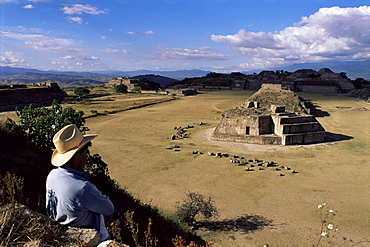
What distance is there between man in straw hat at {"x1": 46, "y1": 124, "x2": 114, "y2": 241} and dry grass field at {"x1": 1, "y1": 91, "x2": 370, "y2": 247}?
532 centimetres

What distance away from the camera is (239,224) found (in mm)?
8211

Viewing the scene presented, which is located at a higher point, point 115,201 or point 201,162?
point 115,201

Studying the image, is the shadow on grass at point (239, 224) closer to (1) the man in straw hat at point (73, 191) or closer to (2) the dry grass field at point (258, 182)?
(2) the dry grass field at point (258, 182)

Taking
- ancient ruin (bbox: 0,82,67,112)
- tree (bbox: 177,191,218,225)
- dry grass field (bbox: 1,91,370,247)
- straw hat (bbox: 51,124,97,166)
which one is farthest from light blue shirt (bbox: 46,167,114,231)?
ancient ruin (bbox: 0,82,67,112)

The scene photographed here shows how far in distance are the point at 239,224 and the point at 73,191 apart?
6.82m

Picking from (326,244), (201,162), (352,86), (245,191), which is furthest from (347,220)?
(352,86)

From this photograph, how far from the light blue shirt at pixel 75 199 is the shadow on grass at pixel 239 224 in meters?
5.85

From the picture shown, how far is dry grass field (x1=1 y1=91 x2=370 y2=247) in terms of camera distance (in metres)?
7.80

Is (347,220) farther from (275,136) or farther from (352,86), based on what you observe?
(352,86)

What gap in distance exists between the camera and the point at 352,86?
216 feet

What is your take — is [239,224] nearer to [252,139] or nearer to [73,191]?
[73,191]

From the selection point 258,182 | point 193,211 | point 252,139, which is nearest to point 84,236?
point 193,211

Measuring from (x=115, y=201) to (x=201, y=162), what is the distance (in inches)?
337

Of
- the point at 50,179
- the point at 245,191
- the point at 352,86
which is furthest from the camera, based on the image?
the point at 352,86
